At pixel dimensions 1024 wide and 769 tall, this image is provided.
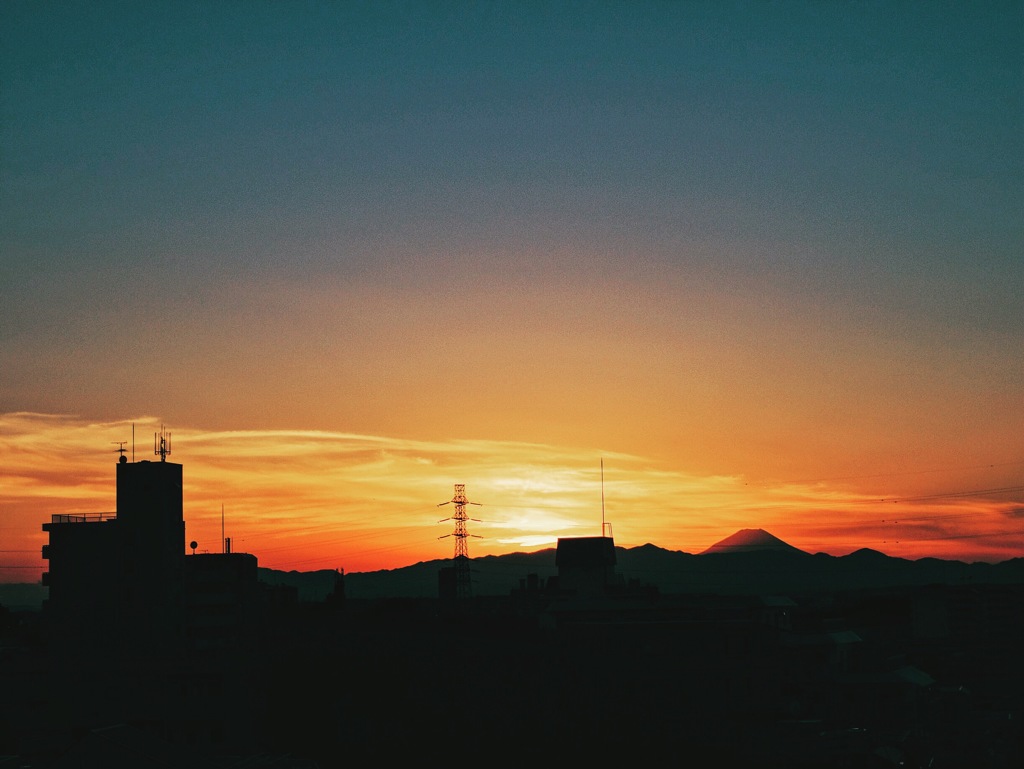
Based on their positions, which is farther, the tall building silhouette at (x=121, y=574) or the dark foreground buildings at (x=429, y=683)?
the tall building silhouette at (x=121, y=574)

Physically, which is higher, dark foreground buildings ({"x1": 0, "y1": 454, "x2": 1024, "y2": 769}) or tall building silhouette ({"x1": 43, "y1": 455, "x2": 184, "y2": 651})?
tall building silhouette ({"x1": 43, "y1": 455, "x2": 184, "y2": 651})

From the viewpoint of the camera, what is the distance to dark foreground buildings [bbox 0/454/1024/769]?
163ft

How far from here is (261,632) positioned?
73.8m

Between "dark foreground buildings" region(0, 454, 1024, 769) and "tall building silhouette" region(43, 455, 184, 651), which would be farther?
"tall building silhouette" region(43, 455, 184, 651)

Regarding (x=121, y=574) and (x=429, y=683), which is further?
(x=121, y=574)

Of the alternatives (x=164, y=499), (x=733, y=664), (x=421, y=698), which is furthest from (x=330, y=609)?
(x=733, y=664)

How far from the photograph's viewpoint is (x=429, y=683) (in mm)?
60156

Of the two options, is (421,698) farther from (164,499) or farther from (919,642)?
(919,642)

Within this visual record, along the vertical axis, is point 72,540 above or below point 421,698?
above

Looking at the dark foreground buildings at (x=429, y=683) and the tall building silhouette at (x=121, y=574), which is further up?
the tall building silhouette at (x=121, y=574)

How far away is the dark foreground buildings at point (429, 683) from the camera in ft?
163

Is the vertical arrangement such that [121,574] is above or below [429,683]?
above

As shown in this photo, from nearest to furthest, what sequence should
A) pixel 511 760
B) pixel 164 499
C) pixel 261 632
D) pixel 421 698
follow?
pixel 511 760, pixel 421 698, pixel 164 499, pixel 261 632

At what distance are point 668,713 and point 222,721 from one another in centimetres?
2211
